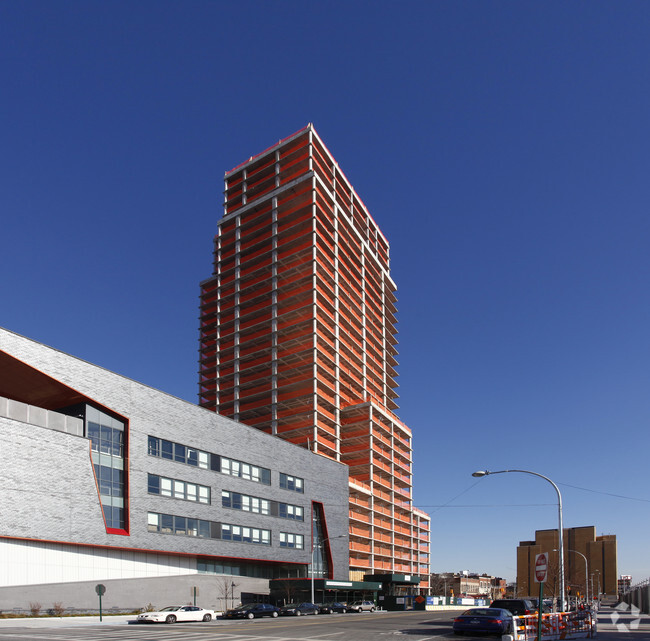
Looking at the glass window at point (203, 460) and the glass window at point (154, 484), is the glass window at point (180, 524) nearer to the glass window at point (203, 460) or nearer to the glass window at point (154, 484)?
the glass window at point (154, 484)

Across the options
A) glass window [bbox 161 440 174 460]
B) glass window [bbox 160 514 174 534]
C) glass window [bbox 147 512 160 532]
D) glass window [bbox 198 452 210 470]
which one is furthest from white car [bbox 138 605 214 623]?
glass window [bbox 198 452 210 470]

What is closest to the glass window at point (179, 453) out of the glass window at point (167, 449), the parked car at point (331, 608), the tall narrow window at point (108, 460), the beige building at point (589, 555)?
the glass window at point (167, 449)

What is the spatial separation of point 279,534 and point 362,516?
33769mm

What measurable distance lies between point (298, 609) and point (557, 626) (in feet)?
103

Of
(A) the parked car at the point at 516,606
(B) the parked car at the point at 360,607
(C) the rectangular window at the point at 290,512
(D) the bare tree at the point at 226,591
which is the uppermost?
(A) the parked car at the point at 516,606

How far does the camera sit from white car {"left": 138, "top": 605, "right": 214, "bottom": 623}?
4100cm

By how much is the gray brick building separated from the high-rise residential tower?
30.1 metres

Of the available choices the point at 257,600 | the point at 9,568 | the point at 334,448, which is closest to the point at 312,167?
the point at 334,448

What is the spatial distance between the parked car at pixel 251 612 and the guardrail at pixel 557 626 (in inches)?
1009

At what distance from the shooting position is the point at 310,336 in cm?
10331

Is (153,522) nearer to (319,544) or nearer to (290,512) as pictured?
(290,512)

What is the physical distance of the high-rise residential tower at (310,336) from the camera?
4053 inches

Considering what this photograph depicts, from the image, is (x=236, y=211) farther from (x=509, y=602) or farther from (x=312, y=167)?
(x=509, y=602)

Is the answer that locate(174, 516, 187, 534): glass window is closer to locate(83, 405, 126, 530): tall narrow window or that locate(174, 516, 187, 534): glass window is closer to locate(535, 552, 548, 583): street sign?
locate(83, 405, 126, 530): tall narrow window
